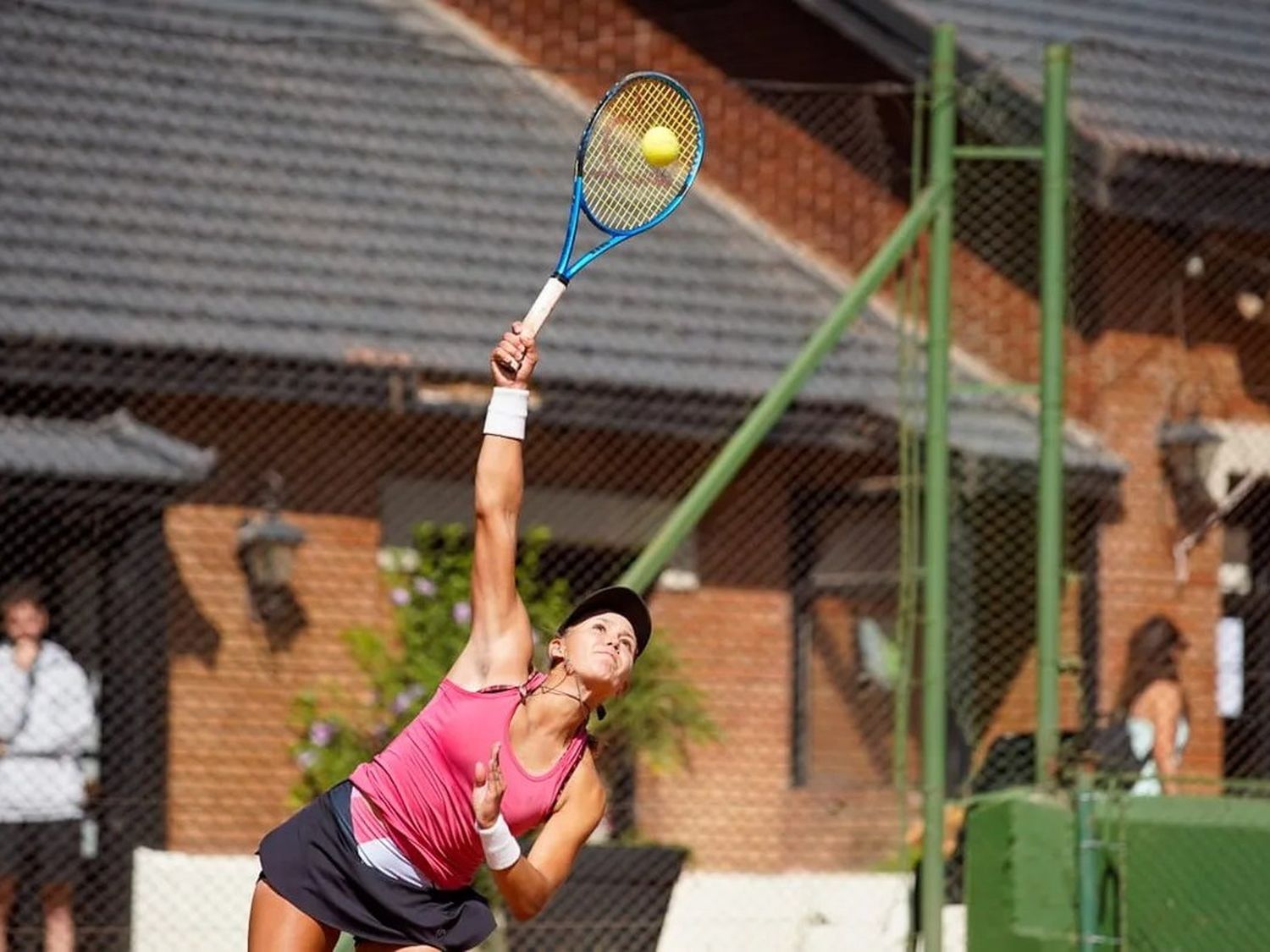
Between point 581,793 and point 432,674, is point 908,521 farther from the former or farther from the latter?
point 581,793

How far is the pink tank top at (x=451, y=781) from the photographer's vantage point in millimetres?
5273

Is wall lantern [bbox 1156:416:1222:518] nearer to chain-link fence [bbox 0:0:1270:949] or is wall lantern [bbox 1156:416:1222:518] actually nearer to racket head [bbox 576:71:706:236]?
chain-link fence [bbox 0:0:1270:949]

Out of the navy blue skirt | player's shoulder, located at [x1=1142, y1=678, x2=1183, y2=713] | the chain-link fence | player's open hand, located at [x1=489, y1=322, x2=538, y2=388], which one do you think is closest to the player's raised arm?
player's open hand, located at [x1=489, y1=322, x2=538, y2=388]

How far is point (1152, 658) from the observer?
926 centimetres

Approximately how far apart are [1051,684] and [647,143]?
111 inches

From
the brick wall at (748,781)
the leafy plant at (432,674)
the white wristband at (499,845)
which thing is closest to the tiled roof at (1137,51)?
the brick wall at (748,781)

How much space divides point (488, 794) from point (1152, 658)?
4.86m

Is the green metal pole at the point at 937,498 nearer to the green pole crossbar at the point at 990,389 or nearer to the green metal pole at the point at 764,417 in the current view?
the green pole crossbar at the point at 990,389

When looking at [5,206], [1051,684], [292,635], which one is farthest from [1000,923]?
[5,206]

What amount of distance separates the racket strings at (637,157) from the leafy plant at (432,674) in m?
3.36

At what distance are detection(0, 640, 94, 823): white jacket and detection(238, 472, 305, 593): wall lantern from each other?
1.54 metres

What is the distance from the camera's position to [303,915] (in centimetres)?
535

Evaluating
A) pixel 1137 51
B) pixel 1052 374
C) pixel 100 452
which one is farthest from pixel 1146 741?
pixel 100 452

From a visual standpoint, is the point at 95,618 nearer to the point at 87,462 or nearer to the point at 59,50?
the point at 87,462
